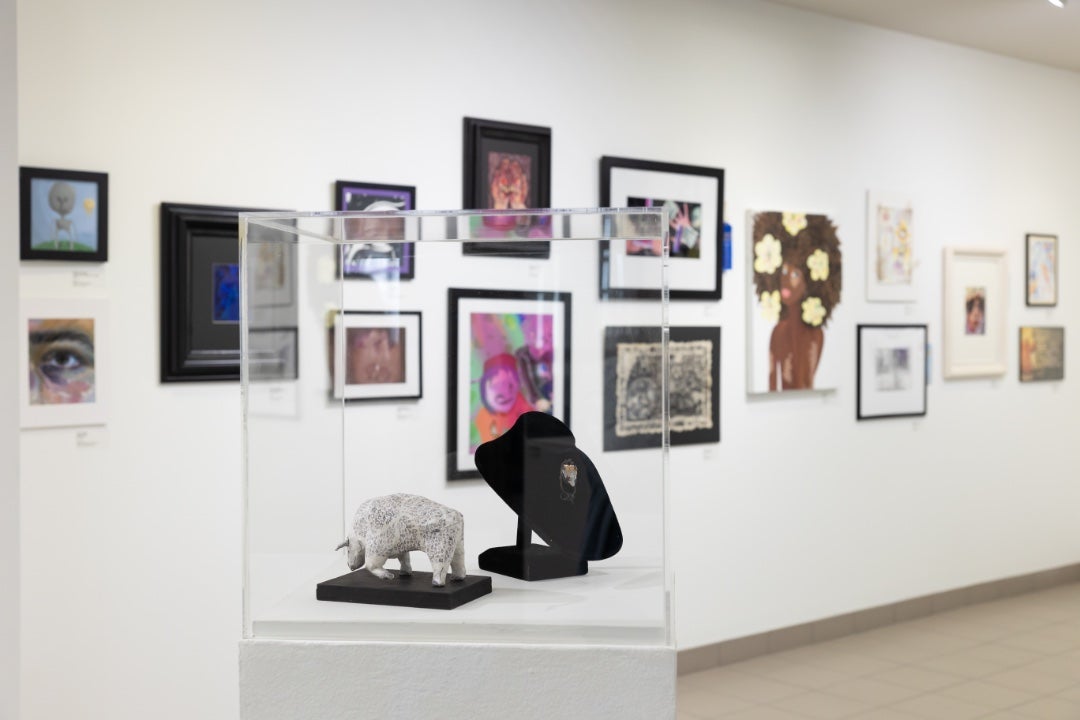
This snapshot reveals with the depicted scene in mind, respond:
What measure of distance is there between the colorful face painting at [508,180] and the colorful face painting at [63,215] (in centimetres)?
178

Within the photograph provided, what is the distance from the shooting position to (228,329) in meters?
4.28

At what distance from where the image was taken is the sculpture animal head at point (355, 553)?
2.30 meters

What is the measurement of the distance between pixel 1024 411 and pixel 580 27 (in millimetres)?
4630

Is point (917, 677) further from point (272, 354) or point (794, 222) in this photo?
point (272, 354)

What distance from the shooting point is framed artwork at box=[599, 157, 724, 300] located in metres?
5.52

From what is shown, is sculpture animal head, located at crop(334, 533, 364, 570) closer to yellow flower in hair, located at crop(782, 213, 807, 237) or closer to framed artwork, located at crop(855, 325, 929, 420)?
yellow flower in hair, located at crop(782, 213, 807, 237)

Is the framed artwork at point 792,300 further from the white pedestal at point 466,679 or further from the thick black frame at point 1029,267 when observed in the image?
the white pedestal at point 466,679

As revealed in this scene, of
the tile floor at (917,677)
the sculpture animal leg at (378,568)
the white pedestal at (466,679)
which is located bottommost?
the tile floor at (917,677)

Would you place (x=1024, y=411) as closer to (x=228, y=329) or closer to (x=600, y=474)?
(x=228, y=329)

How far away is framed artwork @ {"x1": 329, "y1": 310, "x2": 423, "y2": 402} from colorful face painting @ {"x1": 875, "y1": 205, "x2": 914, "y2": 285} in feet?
16.7

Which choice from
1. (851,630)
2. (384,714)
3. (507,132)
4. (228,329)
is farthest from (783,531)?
(384,714)

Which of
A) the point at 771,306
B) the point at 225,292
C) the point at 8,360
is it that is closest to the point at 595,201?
the point at 771,306

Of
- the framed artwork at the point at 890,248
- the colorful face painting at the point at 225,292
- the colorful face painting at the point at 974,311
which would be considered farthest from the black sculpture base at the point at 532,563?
the colorful face painting at the point at 974,311

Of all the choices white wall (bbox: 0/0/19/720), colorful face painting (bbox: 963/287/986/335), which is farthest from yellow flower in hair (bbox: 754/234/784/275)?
white wall (bbox: 0/0/19/720)
